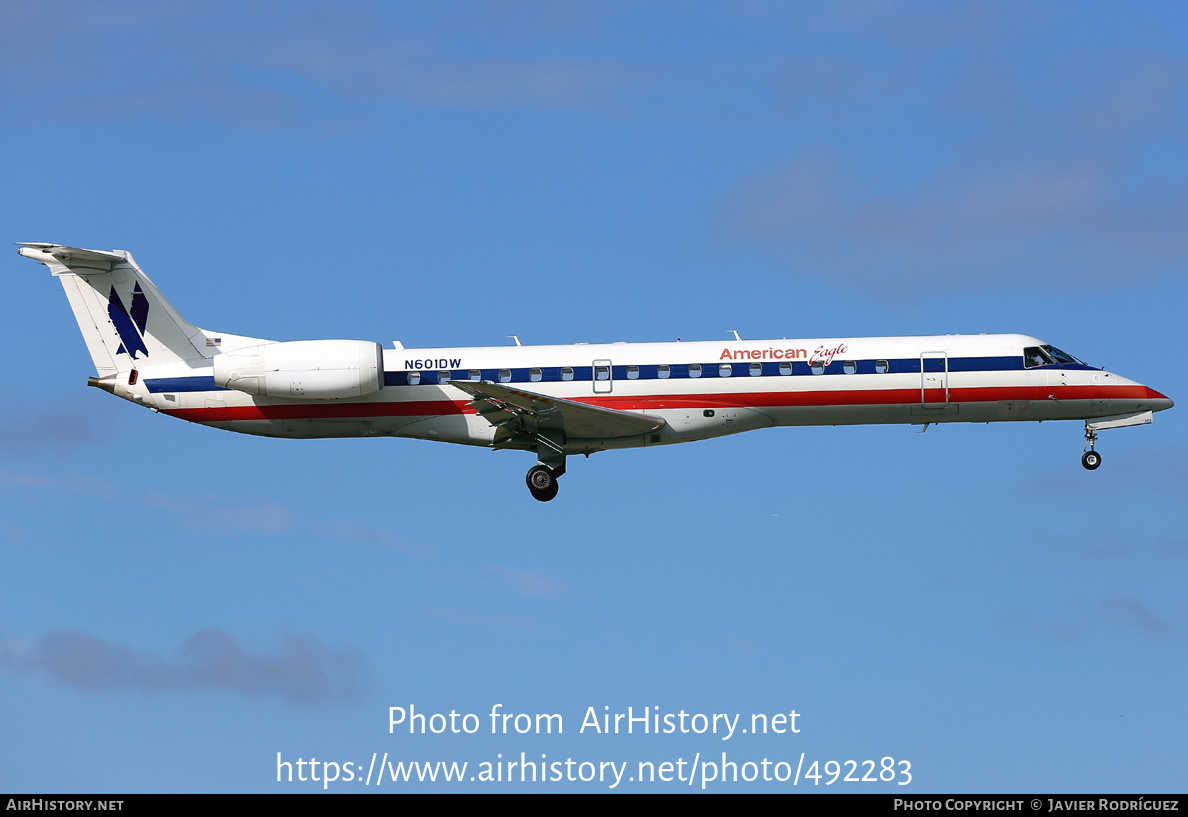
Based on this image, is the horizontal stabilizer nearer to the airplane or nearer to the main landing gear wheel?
the airplane

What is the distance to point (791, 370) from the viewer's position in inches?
1163

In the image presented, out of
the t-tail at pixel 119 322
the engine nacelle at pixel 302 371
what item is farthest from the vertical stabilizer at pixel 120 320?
the engine nacelle at pixel 302 371

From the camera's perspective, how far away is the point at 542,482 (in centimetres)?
2998

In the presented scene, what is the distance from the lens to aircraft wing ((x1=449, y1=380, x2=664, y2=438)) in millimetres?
27891

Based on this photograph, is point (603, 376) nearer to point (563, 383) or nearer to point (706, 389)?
point (563, 383)

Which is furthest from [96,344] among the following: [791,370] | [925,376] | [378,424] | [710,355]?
[925,376]

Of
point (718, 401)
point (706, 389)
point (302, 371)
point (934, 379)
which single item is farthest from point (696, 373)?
point (302, 371)

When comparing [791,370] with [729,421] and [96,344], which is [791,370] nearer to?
[729,421]

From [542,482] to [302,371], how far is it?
6572mm

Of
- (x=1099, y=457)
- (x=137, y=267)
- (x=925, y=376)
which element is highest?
(x=137, y=267)

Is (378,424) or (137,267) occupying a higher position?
(137,267)

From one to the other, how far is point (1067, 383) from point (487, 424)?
48.6 feet

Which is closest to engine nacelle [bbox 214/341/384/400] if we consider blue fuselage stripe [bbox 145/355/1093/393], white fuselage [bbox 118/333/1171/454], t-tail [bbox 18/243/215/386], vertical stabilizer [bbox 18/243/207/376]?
white fuselage [bbox 118/333/1171/454]

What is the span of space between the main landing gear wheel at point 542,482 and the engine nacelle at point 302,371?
14.9 ft
